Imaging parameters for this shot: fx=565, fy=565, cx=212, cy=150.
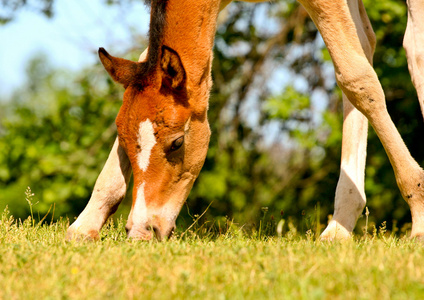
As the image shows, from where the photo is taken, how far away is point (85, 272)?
2.60 meters

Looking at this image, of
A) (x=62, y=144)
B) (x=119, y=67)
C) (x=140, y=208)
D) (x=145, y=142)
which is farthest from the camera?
(x=62, y=144)

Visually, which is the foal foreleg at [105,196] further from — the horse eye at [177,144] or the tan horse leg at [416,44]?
the tan horse leg at [416,44]

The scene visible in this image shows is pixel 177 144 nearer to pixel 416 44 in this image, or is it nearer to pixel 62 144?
pixel 416 44

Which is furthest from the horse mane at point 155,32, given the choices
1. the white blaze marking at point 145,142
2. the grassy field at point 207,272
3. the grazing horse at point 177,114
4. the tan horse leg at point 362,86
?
the grassy field at point 207,272

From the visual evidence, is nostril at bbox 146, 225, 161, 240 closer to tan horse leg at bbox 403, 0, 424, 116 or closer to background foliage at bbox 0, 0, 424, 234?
tan horse leg at bbox 403, 0, 424, 116

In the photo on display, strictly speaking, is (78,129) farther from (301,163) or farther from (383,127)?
(383,127)

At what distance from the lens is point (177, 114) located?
417cm

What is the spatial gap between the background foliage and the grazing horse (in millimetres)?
4784

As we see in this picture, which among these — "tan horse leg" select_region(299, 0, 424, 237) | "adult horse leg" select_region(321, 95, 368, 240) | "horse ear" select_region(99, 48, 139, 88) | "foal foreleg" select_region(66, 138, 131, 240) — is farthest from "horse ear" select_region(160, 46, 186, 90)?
"adult horse leg" select_region(321, 95, 368, 240)

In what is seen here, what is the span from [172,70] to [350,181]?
1783mm

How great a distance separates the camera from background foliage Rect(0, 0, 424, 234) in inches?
364

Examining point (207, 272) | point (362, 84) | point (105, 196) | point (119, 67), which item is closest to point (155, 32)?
point (119, 67)

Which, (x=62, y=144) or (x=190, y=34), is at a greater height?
(x=190, y=34)

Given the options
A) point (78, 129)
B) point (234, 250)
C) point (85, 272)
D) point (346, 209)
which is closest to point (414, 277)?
point (234, 250)
